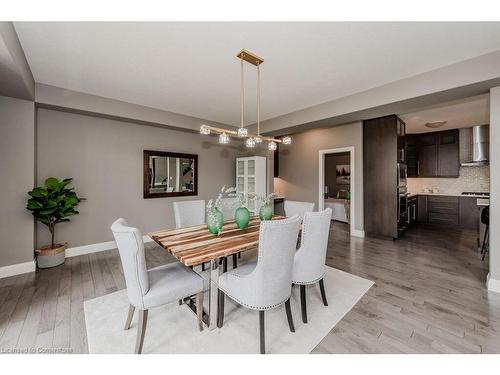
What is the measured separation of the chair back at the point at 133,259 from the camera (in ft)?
4.85

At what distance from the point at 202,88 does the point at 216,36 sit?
3.89 ft

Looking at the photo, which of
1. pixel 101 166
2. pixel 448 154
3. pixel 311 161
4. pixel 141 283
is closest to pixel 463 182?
pixel 448 154

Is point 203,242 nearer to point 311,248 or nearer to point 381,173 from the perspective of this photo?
point 311,248

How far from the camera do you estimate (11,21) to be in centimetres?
178

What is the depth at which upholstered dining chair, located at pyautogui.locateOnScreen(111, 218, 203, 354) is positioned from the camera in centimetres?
150

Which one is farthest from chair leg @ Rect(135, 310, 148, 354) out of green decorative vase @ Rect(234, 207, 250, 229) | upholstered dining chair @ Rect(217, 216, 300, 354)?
green decorative vase @ Rect(234, 207, 250, 229)

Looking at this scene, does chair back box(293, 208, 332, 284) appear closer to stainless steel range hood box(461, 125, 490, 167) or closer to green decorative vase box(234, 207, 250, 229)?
green decorative vase box(234, 207, 250, 229)

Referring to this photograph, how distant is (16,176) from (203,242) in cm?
289

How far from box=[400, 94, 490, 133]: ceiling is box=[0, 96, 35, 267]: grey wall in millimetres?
6149

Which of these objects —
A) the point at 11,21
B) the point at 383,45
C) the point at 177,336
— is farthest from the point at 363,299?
the point at 11,21

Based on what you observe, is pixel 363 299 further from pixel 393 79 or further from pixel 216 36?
pixel 216 36

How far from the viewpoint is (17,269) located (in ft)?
9.48

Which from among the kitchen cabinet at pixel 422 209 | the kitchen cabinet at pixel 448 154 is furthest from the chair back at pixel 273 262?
the kitchen cabinet at pixel 448 154

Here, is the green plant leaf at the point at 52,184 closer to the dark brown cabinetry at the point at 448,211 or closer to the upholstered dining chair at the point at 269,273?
the upholstered dining chair at the point at 269,273
